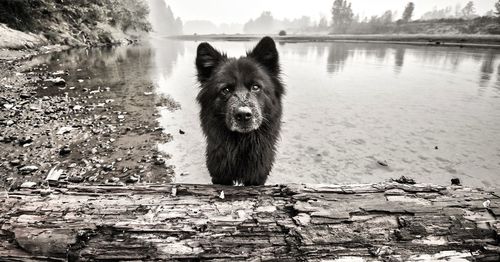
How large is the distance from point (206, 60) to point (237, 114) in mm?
1195

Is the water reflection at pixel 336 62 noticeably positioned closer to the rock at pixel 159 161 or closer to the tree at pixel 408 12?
the rock at pixel 159 161

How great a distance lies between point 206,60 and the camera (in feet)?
11.6

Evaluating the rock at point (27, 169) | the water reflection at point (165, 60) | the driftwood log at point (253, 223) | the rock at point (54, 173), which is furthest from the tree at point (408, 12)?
the rock at point (27, 169)

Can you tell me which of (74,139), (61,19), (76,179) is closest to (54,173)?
(76,179)

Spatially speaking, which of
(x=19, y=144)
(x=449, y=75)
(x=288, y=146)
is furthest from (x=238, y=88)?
(x=449, y=75)

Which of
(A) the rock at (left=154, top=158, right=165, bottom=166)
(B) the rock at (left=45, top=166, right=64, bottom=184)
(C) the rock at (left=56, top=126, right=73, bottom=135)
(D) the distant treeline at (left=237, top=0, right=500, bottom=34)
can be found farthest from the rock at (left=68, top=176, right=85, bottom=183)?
(D) the distant treeline at (left=237, top=0, right=500, bottom=34)

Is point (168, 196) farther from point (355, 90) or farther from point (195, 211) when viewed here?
point (355, 90)

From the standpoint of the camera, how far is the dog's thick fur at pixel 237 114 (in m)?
3.04

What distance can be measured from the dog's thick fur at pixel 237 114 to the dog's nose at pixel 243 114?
1 cm

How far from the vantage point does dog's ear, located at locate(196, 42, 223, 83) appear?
3465 millimetres

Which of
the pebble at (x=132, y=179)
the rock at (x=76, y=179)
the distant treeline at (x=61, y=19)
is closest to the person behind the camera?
the rock at (x=76, y=179)

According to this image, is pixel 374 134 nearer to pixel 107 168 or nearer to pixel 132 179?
pixel 132 179

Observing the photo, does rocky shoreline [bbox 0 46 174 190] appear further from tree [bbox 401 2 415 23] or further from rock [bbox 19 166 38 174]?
tree [bbox 401 2 415 23]

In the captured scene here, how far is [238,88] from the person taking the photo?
3.23m
